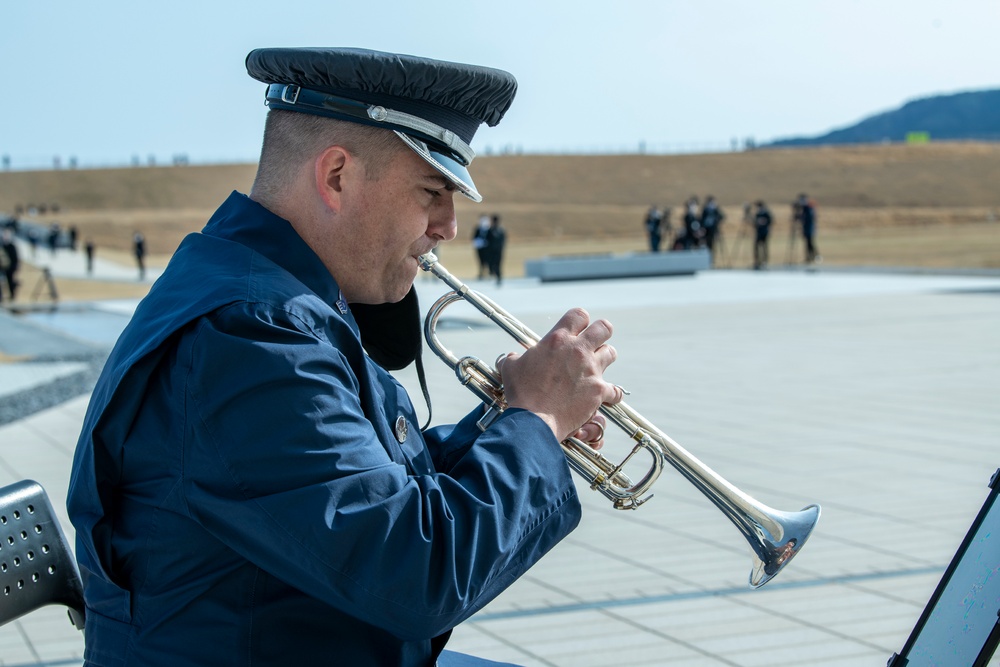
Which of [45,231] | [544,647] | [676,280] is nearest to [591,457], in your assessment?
[544,647]

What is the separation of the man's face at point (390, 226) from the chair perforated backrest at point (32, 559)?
0.93m

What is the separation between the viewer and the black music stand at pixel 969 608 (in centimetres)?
167

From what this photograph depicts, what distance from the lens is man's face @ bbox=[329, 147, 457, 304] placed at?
5.97 ft

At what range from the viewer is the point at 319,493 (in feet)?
4.98

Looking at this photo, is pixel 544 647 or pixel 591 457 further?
pixel 544 647

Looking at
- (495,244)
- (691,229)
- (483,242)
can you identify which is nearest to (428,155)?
(495,244)

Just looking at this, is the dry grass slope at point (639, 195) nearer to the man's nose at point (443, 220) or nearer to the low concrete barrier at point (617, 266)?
the low concrete barrier at point (617, 266)

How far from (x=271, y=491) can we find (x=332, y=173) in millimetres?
519

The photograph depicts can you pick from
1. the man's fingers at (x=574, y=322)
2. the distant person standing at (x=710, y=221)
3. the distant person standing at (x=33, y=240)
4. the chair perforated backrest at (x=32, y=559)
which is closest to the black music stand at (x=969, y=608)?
the man's fingers at (x=574, y=322)

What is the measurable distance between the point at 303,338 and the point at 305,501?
24 centimetres

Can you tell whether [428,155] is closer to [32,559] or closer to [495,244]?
[32,559]

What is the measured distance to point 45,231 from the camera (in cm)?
6956

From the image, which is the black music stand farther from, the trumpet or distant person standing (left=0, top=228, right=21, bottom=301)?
distant person standing (left=0, top=228, right=21, bottom=301)

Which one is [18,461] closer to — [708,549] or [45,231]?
[708,549]
